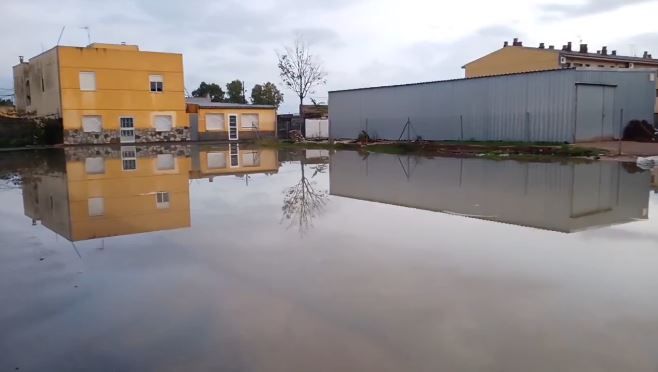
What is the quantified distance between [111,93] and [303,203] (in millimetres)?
35082

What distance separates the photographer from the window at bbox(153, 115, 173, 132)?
144ft

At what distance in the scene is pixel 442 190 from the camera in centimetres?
1312

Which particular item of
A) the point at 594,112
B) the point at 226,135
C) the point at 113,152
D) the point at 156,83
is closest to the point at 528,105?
the point at 594,112

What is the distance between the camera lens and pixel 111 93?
41625 millimetres

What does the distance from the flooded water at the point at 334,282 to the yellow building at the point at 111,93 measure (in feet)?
103

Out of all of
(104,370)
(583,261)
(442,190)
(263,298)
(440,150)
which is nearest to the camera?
(104,370)

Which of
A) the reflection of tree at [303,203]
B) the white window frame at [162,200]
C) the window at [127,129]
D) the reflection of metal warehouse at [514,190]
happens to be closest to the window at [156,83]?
the window at [127,129]

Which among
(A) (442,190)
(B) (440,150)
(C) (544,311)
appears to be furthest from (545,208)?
(B) (440,150)

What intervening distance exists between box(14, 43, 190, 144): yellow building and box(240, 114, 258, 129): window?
18.3 feet

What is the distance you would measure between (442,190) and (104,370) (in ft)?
34.1

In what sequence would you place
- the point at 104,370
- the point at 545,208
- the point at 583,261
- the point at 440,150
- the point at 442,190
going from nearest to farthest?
1. the point at 104,370
2. the point at 583,261
3. the point at 545,208
4. the point at 442,190
5. the point at 440,150

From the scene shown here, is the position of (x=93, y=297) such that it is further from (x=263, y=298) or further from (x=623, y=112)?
(x=623, y=112)

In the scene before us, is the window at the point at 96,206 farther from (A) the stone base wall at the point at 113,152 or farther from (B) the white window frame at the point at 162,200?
(A) the stone base wall at the point at 113,152

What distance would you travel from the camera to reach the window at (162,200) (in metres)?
11.4
